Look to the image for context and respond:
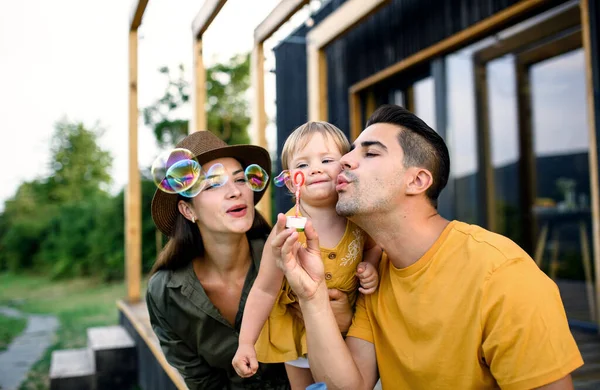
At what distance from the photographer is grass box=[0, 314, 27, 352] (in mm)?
6522

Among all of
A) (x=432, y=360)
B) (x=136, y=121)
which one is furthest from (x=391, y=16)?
(x=432, y=360)

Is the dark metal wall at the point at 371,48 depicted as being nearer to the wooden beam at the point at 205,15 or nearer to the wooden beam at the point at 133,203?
the wooden beam at the point at 205,15

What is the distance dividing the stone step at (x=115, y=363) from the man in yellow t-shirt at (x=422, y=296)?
3.42 meters

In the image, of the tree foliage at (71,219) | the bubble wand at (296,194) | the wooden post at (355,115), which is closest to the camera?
the bubble wand at (296,194)

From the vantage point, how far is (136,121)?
6.24 m

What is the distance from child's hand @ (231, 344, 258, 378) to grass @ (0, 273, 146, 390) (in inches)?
143

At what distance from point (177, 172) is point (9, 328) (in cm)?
639

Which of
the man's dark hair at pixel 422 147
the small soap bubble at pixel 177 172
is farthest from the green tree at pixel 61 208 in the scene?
the man's dark hair at pixel 422 147

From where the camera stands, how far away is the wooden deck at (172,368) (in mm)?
2727

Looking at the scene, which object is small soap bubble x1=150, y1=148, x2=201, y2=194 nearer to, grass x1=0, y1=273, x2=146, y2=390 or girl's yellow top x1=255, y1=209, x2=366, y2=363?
girl's yellow top x1=255, y1=209, x2=366, y2=363

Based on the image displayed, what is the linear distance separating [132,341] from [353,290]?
142 inches

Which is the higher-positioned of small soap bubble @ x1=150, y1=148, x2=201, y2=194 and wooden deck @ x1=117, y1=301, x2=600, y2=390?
small soap bubble @ x1=150, y1=148, x2=201, y2=194

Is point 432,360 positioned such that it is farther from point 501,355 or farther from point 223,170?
point 223,170

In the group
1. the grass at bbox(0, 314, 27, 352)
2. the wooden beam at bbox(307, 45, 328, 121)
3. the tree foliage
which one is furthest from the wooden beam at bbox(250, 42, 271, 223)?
the tree foliage
